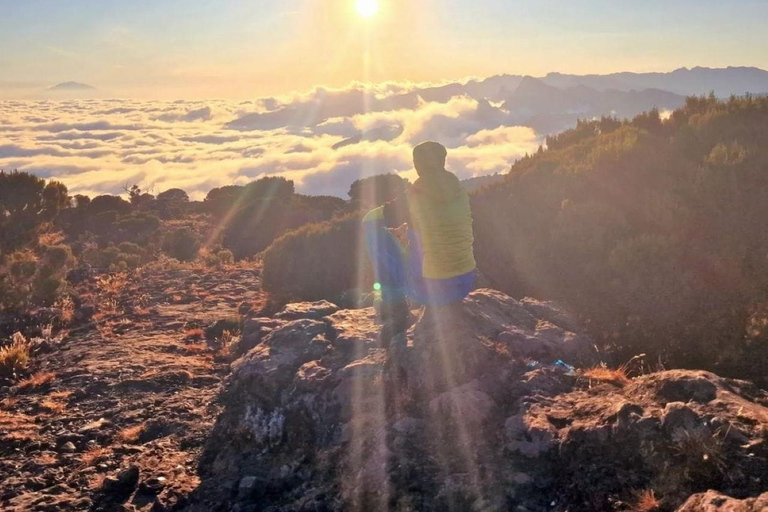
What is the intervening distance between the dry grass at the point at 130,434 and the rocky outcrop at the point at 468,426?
Result: 2.69 ft

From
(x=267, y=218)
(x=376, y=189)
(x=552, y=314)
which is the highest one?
(x=376, y=189)

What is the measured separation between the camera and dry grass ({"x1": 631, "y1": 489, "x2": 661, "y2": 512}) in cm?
294

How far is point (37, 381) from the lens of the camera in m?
6.70

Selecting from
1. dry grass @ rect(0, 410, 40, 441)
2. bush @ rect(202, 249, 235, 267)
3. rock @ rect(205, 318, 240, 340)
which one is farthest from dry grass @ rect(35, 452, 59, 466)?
bush @ rect(202, 249, 235, 267)

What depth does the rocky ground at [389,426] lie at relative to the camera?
130 inches

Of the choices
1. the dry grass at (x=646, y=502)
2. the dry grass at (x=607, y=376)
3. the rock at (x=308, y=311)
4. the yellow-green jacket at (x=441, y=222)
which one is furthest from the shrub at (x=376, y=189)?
the dry grass at (x=646, y=502)

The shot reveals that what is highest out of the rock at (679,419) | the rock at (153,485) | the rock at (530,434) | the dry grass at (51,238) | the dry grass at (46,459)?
the dry grass at (51,238)

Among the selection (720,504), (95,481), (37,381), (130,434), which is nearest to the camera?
(720,504)

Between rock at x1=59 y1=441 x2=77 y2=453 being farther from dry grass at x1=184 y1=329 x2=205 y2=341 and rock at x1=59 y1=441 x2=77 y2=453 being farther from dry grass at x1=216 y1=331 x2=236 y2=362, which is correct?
dry grass at x1=184 y1=329 x2=205 y2=341

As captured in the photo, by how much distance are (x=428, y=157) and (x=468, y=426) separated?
104 inches

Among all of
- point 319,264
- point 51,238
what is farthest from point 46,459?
point 51,238

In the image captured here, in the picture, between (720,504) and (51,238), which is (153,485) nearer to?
(720,504)

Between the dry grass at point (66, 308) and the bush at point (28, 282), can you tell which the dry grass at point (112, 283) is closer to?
the bush at point (28, 282)

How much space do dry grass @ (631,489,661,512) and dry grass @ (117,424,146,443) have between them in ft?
15.6
